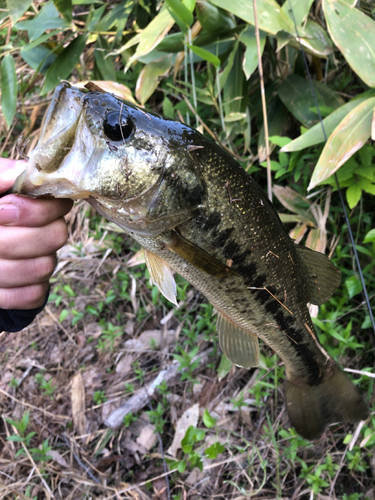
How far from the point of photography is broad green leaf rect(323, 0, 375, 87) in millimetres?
1816

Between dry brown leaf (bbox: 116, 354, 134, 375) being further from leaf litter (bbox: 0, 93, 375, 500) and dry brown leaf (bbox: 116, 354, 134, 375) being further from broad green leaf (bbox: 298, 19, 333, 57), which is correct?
broad green leaf (bbox: 298, 19, 333, 57)

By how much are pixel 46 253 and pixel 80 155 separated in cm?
37

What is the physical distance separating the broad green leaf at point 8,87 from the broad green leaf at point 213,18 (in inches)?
60.5

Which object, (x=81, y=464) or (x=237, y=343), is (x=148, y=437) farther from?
(x=237, y=343)

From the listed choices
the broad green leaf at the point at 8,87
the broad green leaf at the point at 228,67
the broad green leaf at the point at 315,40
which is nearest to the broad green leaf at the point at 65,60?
the broad green leaf at the point at 8,87

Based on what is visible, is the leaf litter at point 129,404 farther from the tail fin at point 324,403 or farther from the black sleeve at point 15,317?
the black sleeve at point 15,317

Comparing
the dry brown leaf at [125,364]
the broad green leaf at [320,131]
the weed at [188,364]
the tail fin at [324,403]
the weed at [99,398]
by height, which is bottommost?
the weed at [99,398]

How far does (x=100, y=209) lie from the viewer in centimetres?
115

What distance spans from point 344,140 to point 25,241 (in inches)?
61.7

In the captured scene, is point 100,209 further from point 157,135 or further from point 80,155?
point 157,135

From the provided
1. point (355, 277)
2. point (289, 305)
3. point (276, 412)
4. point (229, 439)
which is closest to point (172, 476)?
point (229, 439)

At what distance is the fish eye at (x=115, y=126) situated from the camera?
106 cm

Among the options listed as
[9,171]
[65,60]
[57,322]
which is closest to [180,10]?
[9,171]

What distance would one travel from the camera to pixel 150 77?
2479 millimetres
